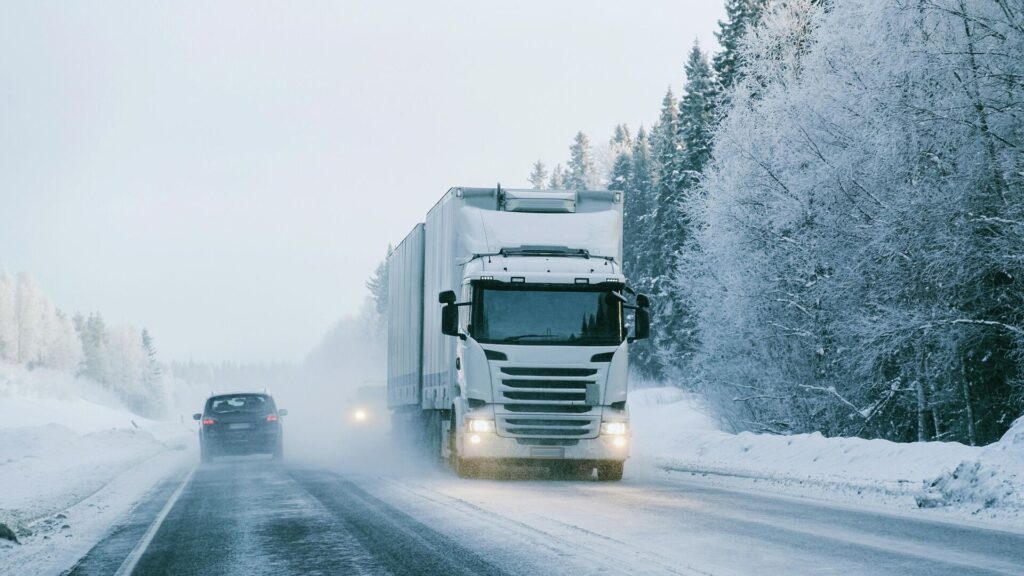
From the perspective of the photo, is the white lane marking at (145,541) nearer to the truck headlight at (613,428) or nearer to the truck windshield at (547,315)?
the truck windshield at (547,315)

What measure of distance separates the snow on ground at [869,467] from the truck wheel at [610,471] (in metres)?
1.80

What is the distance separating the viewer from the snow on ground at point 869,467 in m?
12.4

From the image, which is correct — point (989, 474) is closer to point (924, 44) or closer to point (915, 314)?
point (915, 314)

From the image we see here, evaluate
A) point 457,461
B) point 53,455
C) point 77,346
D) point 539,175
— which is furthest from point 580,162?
point 77,346

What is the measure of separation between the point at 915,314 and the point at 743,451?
14.6ft

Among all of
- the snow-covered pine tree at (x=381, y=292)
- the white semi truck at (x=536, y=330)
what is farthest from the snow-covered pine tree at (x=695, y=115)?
the snow-covered pine tree at (x=381, y=292)

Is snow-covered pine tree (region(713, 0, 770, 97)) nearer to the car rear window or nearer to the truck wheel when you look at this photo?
the car rear window

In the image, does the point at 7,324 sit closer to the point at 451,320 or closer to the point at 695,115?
the point at 695,115

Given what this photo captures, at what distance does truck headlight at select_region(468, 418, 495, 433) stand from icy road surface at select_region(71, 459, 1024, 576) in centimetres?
91

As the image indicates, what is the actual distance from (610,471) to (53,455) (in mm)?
21029

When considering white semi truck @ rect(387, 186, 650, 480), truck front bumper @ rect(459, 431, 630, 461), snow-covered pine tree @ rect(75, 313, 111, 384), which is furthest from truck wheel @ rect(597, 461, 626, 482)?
snow-covered pine tree @ rect(75, 313, 111, 384)

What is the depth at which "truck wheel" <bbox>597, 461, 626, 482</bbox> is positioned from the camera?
17.1m

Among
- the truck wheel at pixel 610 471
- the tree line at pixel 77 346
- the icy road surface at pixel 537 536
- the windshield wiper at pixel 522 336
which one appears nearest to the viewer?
the icy road surface at pixel 537 536

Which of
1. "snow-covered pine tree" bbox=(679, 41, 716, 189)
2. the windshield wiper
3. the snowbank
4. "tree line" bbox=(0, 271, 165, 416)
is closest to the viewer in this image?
the snowbank
